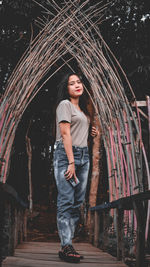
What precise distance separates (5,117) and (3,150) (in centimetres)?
23

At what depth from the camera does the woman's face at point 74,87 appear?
1.72m

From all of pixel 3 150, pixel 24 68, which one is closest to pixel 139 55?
pixel 24 68

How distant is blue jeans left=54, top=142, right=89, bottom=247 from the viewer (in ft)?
5.12

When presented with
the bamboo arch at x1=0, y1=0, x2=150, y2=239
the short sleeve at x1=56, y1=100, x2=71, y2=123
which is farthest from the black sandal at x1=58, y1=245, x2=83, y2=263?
the short sleeve at x1=56, y1=100, x2=71, y2=123

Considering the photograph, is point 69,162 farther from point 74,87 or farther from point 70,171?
point 74,87

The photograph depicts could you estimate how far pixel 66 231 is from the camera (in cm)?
155

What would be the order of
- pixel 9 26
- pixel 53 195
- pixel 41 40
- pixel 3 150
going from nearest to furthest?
1. pixel 3 150
2. pixel 41 40
3. pixel 9 26
4. pixel 53 195

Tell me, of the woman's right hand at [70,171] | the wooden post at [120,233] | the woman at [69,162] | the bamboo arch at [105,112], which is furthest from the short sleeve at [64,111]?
the wooden post at [120,233]

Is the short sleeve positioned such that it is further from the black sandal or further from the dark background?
the dark background

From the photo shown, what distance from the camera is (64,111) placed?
159 centimetres

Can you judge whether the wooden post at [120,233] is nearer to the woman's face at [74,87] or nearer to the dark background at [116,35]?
the woman's face at [74,87]

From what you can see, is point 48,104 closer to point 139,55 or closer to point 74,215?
point 139,55

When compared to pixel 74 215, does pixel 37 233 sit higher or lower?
lower

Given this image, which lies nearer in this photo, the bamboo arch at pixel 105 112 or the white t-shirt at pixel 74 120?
the white t-shirt at pixel 74 120
